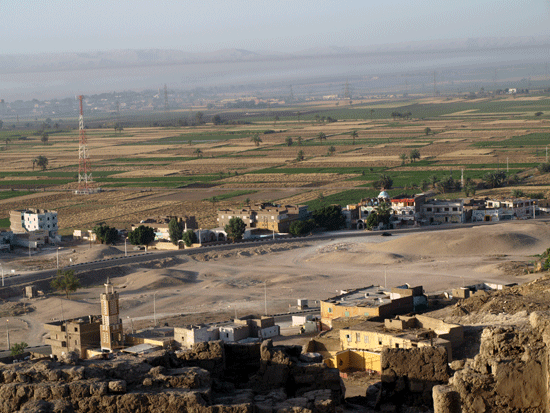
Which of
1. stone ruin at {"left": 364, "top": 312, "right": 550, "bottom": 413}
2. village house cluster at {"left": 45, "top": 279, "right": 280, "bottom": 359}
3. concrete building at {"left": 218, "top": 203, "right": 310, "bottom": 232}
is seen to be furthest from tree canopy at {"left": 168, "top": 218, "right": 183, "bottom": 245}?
stone ruin at {"left": 364, "top": 312, "right": 550, "bottom": 413}

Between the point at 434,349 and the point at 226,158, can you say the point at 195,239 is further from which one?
the point at 226,158

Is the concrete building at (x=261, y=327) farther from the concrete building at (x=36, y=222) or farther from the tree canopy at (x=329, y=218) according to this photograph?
the concrete building at (x=36, y=222)

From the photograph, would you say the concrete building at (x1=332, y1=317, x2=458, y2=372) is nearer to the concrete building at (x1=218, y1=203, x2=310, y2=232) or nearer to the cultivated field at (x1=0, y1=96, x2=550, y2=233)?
the concrete building at (x1=218, y1=203, x2=310, y2=232)

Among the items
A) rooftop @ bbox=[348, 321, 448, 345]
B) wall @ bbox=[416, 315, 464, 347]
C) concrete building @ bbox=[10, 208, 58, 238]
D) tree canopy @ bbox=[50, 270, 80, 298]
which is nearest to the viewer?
rooftop @ bbox=[348, 321, 448, 345]

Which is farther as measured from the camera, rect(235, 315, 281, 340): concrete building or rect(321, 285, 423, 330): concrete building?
rect(321, 285, 423, 330): concrete building

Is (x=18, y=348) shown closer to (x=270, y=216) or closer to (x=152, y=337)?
(x=152, y=337)

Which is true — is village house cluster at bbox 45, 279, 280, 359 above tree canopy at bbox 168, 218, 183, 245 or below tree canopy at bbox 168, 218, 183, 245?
above

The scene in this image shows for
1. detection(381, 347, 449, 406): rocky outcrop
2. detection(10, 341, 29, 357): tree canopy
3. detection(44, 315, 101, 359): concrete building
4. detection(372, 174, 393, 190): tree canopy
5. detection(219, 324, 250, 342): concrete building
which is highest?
Answer: detection(381, 347, 449, 406): rocky outcrop
